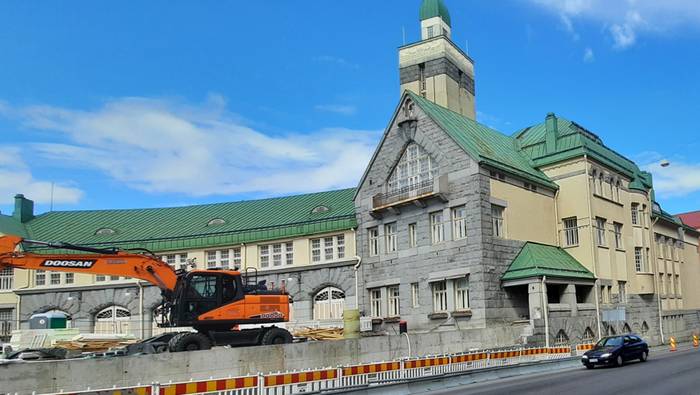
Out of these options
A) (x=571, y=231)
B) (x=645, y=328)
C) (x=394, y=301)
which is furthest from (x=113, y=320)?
(x=645, y=328)

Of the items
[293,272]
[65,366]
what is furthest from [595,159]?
[65,366]

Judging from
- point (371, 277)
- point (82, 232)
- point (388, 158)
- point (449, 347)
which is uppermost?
point (388, 158)

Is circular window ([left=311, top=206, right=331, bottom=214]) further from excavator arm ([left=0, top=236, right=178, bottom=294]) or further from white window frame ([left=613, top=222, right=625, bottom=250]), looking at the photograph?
excavator arm ([left=0, top=236, right=178, bottom=294])

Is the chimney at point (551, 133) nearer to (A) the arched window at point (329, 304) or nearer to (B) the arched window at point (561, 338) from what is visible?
(B) the arched window at point (561, 338)

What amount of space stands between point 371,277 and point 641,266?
61.8 feet

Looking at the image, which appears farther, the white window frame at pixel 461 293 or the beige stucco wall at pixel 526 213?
the beige stucco wall at pixel 526 213

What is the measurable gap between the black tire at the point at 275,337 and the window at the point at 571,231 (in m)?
22.8

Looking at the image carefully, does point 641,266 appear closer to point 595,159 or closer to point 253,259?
point 595,159

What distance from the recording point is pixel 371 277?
4331 centimetres

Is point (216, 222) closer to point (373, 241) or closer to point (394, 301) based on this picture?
point (373, 241)

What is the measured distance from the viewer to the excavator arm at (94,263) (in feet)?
72.0

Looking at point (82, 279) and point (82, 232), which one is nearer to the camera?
point (82, 279)

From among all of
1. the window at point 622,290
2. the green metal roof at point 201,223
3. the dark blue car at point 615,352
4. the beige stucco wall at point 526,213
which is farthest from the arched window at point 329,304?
the dark blue car at point 615,352

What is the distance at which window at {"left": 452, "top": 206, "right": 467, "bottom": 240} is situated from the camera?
3816 cm
